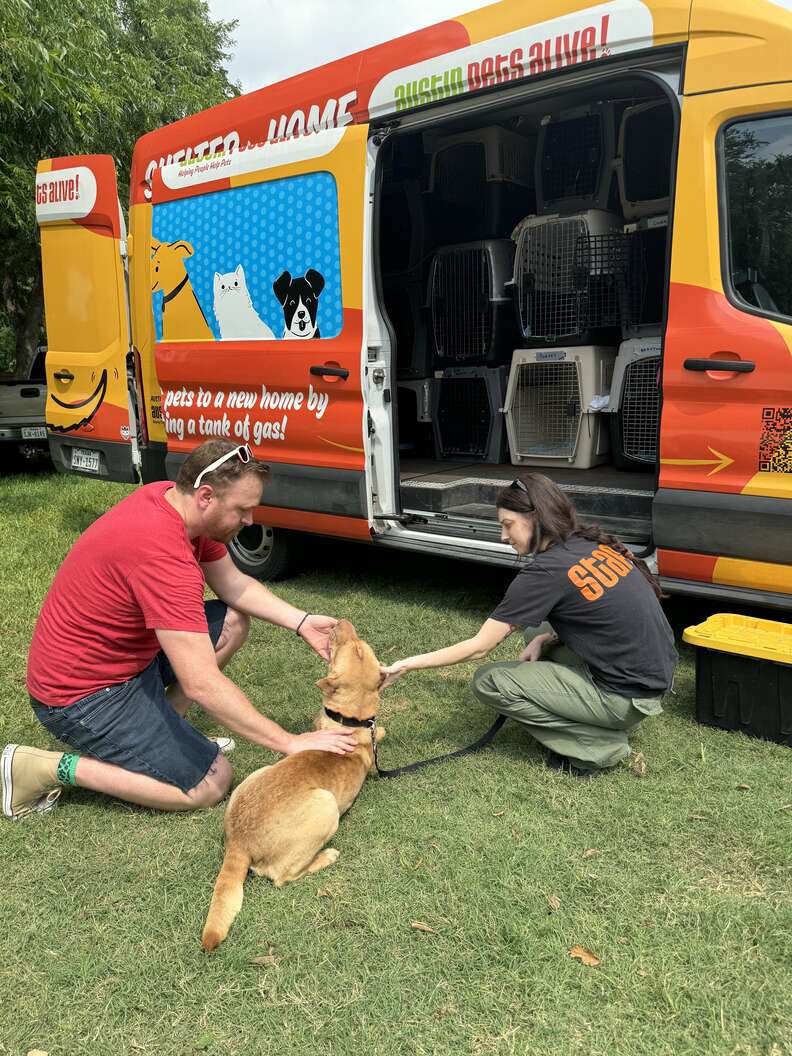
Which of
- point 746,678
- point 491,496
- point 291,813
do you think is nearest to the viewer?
point 291,813

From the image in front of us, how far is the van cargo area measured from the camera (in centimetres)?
519

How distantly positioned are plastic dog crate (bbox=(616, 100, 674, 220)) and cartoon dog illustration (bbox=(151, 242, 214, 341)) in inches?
114

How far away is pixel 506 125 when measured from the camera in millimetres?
6090

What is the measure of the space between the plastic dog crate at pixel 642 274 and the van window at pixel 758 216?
82.2 inches

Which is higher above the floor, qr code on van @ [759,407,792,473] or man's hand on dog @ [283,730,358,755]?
qr code on van @ [759,407,792,473]

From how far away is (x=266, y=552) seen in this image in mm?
5691

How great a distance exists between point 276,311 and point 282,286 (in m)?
0.15

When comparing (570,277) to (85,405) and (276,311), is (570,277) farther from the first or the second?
(85,405)

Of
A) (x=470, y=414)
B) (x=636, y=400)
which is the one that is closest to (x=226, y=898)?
(x=636, y=400)

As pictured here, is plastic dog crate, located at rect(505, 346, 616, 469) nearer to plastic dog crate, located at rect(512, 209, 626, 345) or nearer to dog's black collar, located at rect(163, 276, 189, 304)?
plastic dog crate, located at rect(512, 209, 626, 345)

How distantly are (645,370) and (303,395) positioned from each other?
2.12 meters

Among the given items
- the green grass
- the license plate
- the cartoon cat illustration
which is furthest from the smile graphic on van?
the green grass

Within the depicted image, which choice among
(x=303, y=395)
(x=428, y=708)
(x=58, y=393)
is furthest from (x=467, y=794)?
(x=58, y=393)

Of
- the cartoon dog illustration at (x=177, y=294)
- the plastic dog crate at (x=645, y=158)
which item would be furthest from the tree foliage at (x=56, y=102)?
the plastic dog crate at (x=645, y=158)
